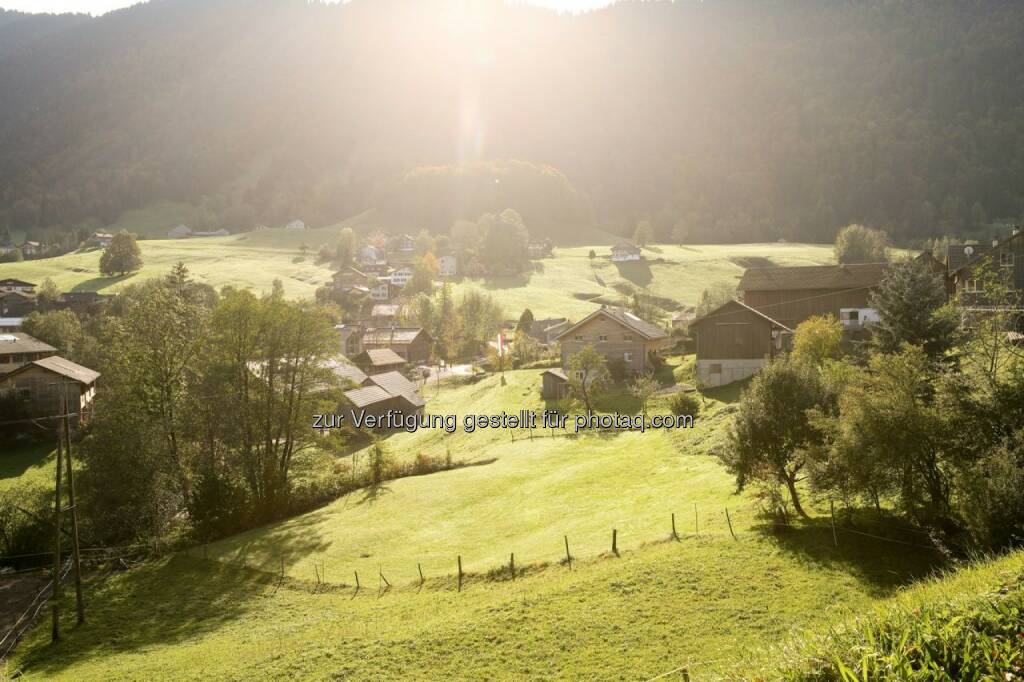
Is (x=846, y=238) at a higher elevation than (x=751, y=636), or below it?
higher

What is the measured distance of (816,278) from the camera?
5975 centimetres

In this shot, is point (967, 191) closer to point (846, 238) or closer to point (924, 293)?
point (846, 238)

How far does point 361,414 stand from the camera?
50250mm

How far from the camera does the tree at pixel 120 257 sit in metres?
110

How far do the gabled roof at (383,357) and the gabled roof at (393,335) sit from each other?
5.59 meters

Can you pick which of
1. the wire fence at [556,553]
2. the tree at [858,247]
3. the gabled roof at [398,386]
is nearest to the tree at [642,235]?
the tree at [858,247]

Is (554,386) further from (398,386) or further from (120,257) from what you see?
(120,257)

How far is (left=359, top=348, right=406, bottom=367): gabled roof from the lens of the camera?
227 ft

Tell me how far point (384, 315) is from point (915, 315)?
78164 mm

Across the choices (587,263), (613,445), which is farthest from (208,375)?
(587,263)

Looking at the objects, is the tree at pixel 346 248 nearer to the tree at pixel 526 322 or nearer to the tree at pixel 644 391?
the tree at pixel 526 322

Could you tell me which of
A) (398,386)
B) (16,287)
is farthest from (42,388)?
(16,287)

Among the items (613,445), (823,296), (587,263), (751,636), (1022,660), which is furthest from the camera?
(587,263)

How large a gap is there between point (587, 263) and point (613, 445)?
327ft
